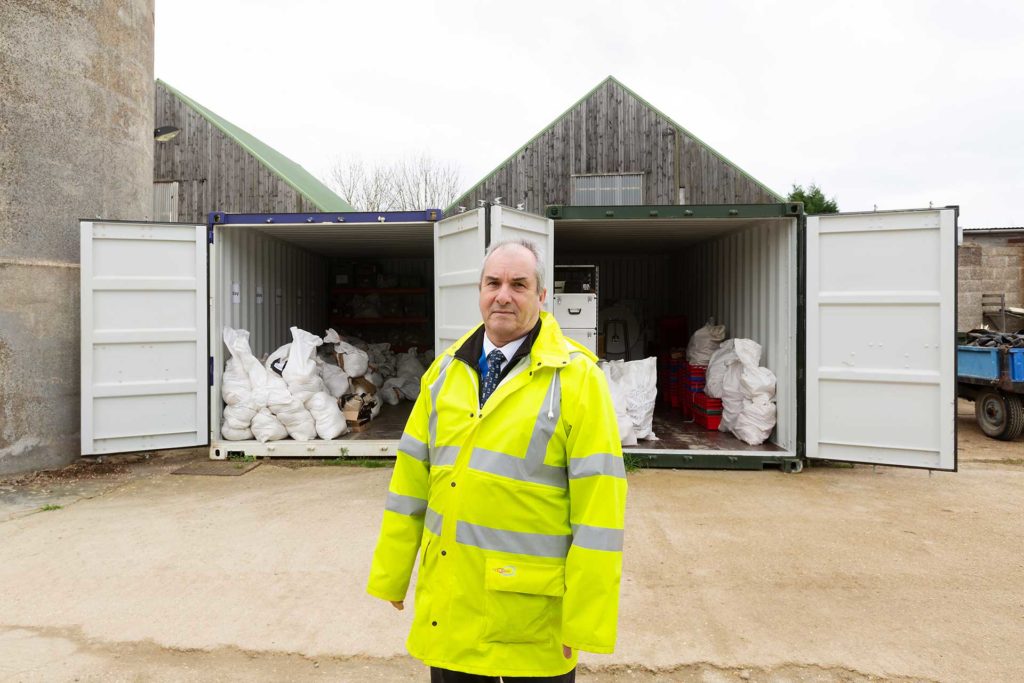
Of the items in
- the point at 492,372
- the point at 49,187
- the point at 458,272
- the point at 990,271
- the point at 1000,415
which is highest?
the point at 990,271

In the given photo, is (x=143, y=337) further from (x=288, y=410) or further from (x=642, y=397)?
(x=642, y=397)

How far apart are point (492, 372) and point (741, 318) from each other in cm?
685

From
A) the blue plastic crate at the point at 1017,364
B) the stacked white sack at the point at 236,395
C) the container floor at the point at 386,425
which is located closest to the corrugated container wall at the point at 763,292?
the blue plastic crate at the point at 1017,364

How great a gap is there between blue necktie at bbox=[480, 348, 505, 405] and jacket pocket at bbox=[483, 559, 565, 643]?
45 cm

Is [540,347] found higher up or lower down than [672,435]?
higher up

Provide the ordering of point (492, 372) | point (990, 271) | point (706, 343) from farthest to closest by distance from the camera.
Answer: point (990, 271), point (706, 343), point (492, 372)

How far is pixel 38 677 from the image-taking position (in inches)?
108

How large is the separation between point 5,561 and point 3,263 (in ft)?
11.5

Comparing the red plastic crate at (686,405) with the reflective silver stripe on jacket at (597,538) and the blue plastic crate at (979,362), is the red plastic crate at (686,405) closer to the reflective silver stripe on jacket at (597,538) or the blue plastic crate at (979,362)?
the blue plastic crate at (979,362)

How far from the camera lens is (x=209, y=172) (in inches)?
603

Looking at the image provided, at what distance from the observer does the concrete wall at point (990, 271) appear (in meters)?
14.5

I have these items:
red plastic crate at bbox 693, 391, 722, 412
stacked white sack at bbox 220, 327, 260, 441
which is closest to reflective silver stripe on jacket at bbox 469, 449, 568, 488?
stacked white sack at bbox 220, 327, 260, 441

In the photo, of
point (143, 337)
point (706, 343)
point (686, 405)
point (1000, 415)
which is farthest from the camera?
point (686, 405)

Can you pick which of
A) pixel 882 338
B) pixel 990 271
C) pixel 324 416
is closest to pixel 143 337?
pixel 324 416
